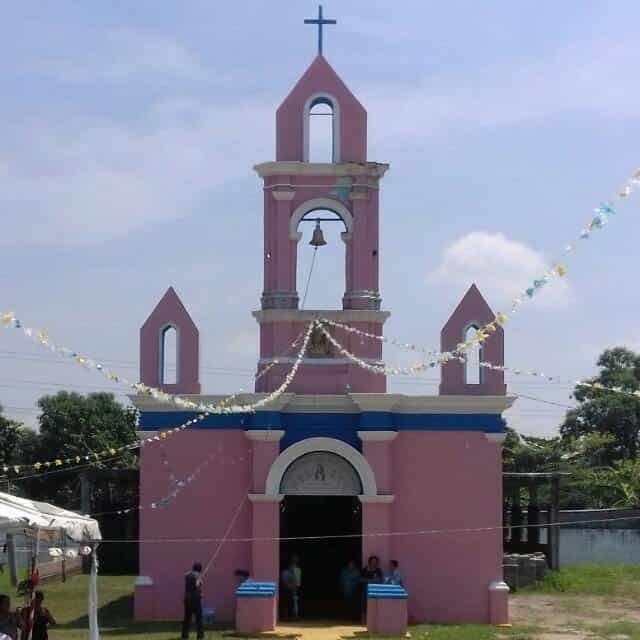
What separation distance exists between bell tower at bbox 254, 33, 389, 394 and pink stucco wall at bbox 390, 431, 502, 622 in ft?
6.24

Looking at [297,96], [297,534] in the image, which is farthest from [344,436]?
[297,96]

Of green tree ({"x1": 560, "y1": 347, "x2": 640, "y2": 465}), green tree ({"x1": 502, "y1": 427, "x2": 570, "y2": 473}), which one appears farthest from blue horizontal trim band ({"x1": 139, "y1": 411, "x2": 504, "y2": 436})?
green tree ({"x1": 560, "y1": 347, "x2": 640, "y2": 465})

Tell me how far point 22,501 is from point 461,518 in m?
9.01

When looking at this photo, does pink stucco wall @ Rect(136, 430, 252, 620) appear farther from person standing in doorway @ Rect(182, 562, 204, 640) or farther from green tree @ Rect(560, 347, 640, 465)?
green tree @ Rect(560, 347, 640, 465)

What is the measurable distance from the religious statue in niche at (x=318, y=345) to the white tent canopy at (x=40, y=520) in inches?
277

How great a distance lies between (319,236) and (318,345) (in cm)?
198

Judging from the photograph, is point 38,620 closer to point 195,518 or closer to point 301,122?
point 195,518

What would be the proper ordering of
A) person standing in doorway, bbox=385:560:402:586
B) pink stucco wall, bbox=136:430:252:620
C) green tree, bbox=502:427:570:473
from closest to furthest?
person standing in doorway, bbox=385:560:402:586 → pink stucco wall, bbox=136:430:252:620 → green tree, bbox=502:427:570:473

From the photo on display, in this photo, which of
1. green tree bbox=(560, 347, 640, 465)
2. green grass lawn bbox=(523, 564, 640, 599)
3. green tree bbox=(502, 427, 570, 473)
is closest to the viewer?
green grass lawn bbox=(523, 564, 640, 599)

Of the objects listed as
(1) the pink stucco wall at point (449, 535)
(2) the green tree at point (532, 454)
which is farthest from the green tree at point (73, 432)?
(1) the pink stucco wall at point (449, 535)

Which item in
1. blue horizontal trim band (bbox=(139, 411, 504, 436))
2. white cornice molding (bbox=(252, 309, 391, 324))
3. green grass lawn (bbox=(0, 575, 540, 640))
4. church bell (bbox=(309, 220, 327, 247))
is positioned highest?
church bell (bbox=(309, 220, 327, 247))

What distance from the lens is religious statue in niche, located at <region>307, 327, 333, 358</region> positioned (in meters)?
23.7

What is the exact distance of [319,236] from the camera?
23922 millimetres

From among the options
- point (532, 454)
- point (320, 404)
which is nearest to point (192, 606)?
point (320, 404)
